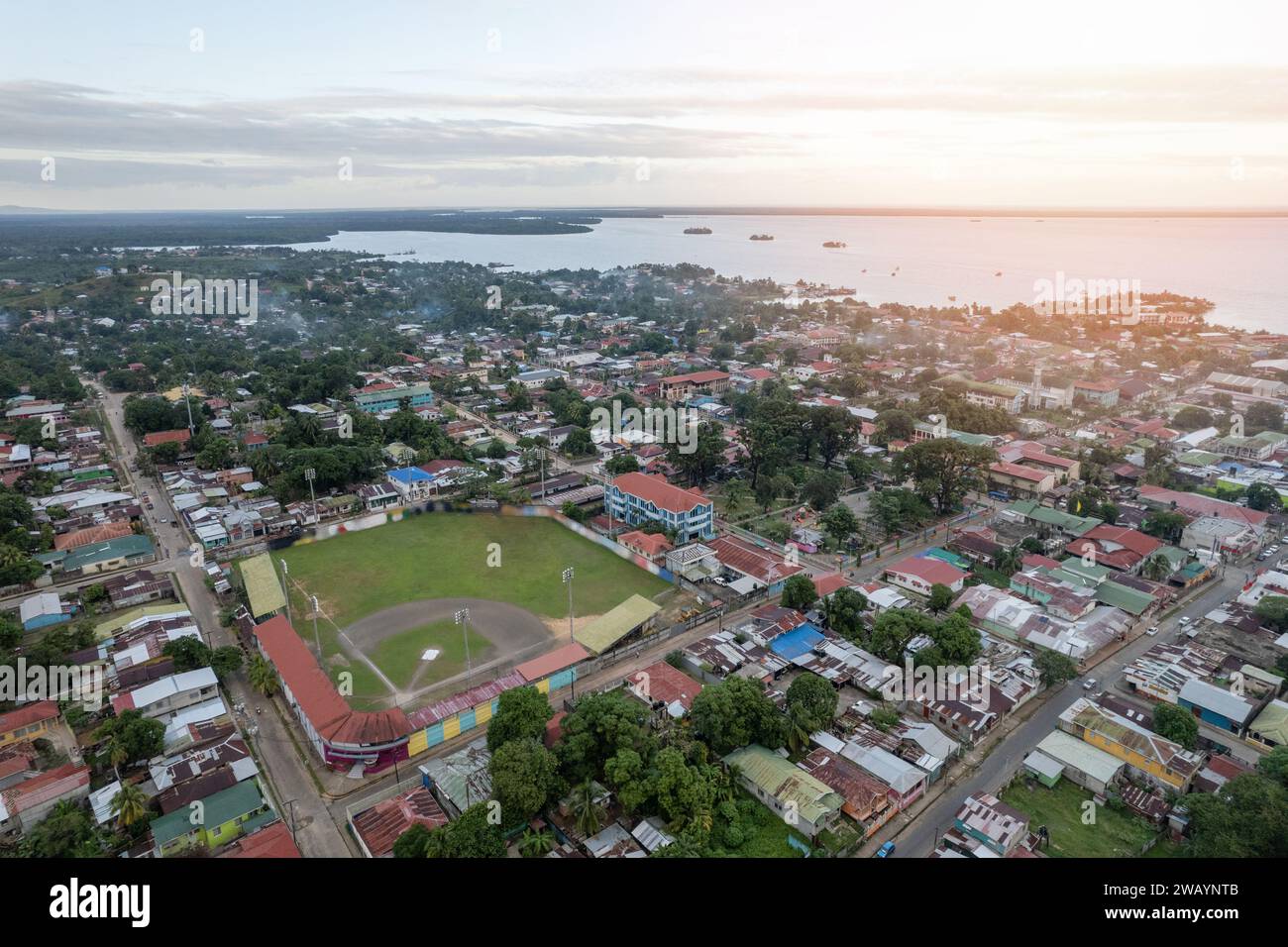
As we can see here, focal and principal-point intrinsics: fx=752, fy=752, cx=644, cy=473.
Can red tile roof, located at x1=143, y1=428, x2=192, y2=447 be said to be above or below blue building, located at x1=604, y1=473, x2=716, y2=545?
above

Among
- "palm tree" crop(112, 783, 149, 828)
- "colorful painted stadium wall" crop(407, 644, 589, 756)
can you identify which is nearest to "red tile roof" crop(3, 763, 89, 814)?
"palm tree" crop(112, 783, 149, 828)

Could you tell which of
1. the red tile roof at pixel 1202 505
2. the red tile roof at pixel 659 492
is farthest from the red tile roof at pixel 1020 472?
the red tile roof at pixel 659 492

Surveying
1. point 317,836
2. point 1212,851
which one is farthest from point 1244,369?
point 317,836

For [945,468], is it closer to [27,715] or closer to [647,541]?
[647,541]

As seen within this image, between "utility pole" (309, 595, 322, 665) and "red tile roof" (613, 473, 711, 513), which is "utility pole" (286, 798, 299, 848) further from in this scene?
"red tile roof" (613, 473, 711, 513)

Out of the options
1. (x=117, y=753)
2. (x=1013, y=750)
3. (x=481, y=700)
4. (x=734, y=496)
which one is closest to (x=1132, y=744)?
(x=1013, y=750)
